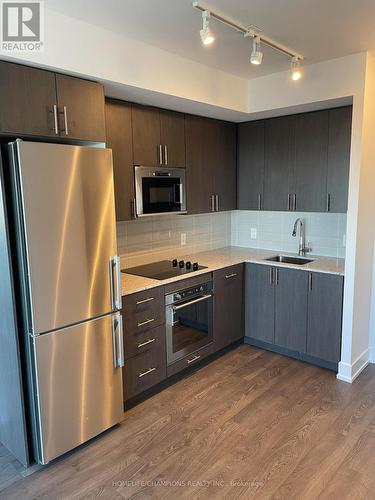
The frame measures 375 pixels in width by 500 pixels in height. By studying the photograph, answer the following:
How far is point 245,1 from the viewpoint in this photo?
1981 mm

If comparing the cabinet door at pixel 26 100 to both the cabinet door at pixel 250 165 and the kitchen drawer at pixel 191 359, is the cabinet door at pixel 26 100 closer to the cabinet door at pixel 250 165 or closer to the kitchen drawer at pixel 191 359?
the kitchen drawer at pixel 191 359

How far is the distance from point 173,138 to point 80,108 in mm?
1154

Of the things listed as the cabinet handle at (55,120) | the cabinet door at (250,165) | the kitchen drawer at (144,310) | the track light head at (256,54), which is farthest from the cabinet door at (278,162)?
the cabinet handle at (55,120)

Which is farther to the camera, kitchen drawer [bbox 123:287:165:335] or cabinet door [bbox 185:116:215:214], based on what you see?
cabinet door [bbox 185:116:215:214]

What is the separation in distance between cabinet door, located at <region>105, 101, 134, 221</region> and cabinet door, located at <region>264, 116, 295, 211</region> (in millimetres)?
1537

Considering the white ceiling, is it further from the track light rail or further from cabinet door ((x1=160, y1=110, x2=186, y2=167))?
cabinet door ((x1=160, y1=110, x2=186, y2=167))

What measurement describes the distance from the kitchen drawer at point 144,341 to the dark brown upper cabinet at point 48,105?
1.39 metres

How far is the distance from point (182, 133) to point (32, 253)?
191cm

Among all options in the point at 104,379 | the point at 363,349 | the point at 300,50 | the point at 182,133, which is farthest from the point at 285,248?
the point at 104,379

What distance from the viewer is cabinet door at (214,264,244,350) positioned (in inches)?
135

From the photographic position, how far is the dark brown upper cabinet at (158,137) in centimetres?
297

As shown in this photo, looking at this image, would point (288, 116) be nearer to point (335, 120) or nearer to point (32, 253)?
point (335, 120)

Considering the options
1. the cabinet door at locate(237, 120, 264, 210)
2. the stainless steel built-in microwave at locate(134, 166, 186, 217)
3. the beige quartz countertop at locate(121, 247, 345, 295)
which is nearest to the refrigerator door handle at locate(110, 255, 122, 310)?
the beige quartz countertop at locate(121, 247, 345, 295)

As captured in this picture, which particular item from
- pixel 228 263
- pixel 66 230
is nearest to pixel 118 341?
pixel 66 230
